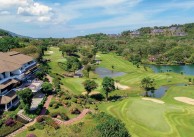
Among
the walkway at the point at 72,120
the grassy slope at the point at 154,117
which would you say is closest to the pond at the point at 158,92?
the grassy slope at the point at 154,117

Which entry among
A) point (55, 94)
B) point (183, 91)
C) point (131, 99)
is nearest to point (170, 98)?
point (183, 91)

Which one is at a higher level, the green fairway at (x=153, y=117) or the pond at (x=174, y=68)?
the green fairway at (x=153, y=117)

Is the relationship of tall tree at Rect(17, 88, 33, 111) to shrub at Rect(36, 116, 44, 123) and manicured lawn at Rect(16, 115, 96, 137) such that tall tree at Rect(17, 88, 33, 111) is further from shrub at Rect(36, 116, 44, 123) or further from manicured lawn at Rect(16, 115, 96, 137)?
manicured lawn at Rect(16, 115, 96, 137)

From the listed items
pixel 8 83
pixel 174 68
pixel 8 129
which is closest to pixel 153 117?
pixel 8 129

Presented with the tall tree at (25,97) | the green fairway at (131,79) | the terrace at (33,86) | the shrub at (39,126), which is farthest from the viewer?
the green fairway at (131,79)

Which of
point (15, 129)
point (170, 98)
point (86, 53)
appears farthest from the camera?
point (86, 53)

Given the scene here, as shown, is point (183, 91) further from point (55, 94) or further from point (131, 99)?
point (55, 94)

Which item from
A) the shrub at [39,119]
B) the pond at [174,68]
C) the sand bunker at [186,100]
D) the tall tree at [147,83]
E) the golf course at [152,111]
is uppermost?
the shrub at [39,119]

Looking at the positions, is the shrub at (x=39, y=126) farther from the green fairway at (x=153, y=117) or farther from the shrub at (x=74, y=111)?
the green fairway at (x=153, y=117)
